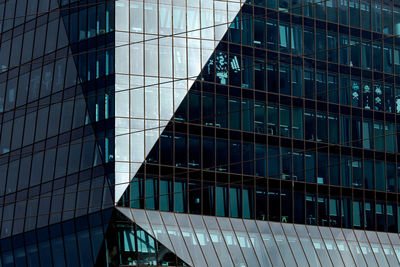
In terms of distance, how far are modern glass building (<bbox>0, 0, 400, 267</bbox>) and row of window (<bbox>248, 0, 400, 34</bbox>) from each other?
0.30ft

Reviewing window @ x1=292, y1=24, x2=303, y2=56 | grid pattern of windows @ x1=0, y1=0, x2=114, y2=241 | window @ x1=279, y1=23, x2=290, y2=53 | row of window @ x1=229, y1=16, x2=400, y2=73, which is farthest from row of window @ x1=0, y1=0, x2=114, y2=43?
window @ x1=292, y1=24, x2=303, y2=56

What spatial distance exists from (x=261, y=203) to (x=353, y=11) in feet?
46.3

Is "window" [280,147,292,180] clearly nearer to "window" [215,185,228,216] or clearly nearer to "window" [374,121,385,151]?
"window" [215,185,228,216]

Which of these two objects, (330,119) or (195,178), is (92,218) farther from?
(330,119)

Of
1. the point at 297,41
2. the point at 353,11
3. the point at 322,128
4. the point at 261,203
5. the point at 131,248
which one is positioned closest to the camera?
the point at 131,248

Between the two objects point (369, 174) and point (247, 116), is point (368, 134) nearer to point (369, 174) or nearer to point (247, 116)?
point (369, 174)

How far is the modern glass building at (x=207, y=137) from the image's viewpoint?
6681cm

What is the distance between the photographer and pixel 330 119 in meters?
71.4

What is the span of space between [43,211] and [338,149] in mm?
18470

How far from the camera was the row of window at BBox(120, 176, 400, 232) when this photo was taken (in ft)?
219

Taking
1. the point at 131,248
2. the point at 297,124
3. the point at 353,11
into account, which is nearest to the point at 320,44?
the point at 353,11

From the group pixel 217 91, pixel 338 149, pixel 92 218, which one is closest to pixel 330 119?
pixel 338 149

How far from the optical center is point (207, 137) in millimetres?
68500

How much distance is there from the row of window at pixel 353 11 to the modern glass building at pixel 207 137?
3.6 inches
